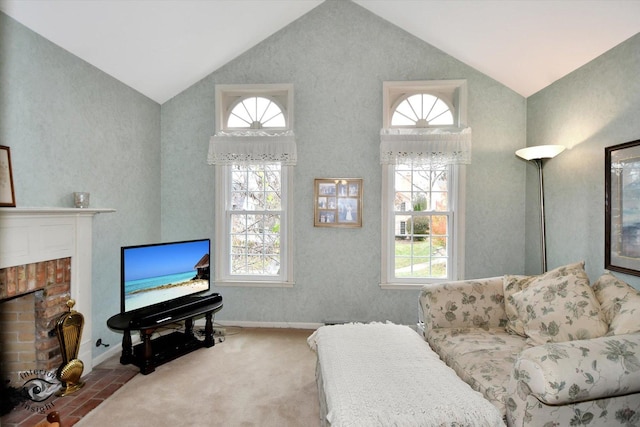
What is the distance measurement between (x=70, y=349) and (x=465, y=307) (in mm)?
2861

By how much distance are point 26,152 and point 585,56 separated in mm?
4129

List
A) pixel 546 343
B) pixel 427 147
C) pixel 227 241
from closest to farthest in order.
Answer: pixel 546 343 < pixel 427 147 < pixel 227 241

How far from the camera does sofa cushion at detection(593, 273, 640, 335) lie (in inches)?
71.0

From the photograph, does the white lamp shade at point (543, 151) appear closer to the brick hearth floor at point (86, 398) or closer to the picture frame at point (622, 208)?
the picture frame at point (622, 208)

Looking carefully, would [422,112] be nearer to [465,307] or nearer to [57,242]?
[465,307]

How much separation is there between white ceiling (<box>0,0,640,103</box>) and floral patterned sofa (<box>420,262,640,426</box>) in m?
1.75

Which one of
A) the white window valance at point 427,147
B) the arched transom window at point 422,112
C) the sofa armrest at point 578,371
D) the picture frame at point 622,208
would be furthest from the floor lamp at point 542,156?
the sofa armrest at point 578,371

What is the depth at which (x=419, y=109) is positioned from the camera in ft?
12.3

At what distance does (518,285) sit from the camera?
2533mm

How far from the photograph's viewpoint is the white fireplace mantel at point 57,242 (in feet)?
6.78

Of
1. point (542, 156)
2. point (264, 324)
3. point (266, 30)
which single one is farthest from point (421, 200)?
point (266, 30)

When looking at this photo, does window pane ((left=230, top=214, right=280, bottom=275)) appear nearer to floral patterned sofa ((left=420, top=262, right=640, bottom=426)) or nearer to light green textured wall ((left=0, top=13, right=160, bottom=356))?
light green textured wall ((left=0, top=13, right=160, bottom=356))

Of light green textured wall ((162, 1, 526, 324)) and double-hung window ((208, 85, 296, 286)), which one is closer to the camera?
light green textured wall ((162, 1, 526, 324))

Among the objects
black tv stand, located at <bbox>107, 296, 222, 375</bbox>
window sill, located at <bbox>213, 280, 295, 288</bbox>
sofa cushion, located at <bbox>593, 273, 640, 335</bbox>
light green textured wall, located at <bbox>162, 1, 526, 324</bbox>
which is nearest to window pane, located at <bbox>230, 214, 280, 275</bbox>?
window sill, located at <bbox>213, 280, 295, 288</bbox>
